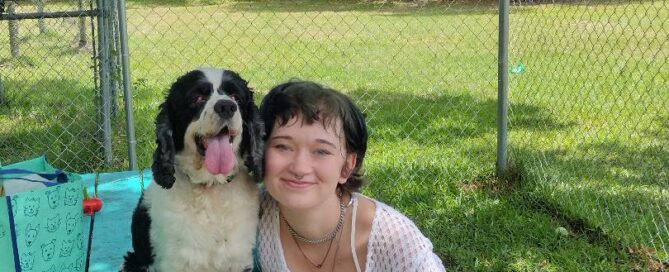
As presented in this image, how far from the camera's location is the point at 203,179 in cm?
266

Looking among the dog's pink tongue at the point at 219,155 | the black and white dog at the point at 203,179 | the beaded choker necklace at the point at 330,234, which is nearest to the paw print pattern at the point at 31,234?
the black and white dog at the point at 203,179

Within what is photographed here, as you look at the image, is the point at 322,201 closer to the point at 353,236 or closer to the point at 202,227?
the point at 353,236

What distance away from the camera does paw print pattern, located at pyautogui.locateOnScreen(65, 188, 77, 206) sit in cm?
286

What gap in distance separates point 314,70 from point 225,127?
23.6 ft

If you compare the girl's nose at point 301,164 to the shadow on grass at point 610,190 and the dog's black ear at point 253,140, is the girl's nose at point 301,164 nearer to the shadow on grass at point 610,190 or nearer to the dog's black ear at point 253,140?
the dog's black ear at point 253,140

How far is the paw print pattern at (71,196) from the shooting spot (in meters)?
2.86

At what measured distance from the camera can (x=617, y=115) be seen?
7.13 metres

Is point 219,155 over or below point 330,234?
over

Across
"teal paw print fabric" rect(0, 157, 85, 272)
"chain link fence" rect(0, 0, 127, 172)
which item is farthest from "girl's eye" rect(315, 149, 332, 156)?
"chain link fence" rect(0, 0, 127, 172)

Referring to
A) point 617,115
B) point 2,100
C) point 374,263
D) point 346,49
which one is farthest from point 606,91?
point 2,100

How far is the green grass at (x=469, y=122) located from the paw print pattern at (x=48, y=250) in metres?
1.57

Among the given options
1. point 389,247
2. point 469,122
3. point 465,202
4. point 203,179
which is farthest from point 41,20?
point 389,247

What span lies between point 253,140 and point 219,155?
0.13 metres

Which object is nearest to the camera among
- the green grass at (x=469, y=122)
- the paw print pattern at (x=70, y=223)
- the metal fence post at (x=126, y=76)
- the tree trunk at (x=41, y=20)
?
the paw print pattern at (x=70, y=223)
